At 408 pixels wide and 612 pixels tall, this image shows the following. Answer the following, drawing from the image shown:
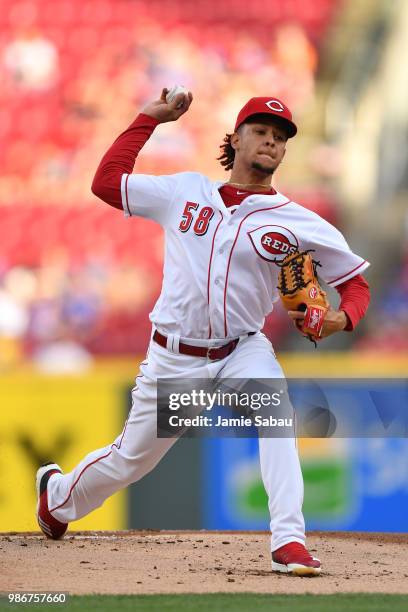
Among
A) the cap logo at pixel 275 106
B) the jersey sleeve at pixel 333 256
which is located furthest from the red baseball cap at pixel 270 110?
the jersey sleeve at pixel 333 256

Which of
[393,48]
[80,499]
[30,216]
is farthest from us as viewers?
[393,48]

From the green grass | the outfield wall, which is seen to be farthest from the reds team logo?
the outfield wall

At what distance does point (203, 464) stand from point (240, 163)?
2093 millimetres

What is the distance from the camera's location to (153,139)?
30.3 feet

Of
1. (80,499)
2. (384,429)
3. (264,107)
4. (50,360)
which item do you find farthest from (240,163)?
(50,360)

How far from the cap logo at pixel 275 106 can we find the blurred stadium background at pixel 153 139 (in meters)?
2.58

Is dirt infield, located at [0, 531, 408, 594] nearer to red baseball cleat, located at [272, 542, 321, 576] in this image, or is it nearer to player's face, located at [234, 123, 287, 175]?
red baseball cleat, located at [272, 542, 321, 576]

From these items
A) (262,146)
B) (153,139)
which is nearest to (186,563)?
(262,146)

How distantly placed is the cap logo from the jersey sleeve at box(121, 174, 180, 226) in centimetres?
39

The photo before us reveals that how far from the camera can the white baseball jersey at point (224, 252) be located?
3.45 m

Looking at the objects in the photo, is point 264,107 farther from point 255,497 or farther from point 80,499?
point 255,497

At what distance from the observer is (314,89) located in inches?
384

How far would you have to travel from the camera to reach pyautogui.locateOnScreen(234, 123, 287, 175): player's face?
3504mm

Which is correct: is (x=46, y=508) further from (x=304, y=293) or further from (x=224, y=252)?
(x=304, y=293)
